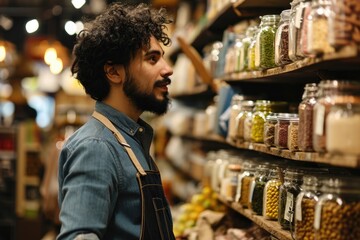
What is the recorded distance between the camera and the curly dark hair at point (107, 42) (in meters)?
2.78

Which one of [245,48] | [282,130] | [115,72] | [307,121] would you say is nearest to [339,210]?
[307,121]

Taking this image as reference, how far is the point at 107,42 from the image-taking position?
277 cm

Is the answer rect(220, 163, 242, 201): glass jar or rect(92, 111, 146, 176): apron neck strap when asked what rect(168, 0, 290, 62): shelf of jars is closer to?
rect(220, 163, 242, 201): glass jar

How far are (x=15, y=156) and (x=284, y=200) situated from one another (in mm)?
5999

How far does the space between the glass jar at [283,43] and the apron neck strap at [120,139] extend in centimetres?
74

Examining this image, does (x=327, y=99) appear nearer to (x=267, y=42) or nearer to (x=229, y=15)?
(x=267, y=42)

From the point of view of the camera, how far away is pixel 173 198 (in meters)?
7.64

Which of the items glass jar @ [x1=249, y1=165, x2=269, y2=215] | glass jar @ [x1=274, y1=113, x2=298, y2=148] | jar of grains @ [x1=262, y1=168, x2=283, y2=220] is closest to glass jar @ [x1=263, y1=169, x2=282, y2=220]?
jar of grains @ [x1=262, y1=168, x2=283, y2=220]

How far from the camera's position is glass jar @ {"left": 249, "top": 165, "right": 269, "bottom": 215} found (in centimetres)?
319

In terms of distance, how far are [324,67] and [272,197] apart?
2.67ft

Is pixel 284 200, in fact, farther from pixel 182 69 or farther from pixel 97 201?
pixel 182 69

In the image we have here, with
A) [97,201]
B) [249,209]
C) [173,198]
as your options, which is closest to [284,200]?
[249,209]

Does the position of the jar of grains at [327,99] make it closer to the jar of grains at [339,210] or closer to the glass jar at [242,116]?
the jar of grains at [339,210]

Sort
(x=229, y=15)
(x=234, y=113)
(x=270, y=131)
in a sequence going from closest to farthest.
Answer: (x=270, y=131) < (x=234, y=113) < (x=229, y=15)
